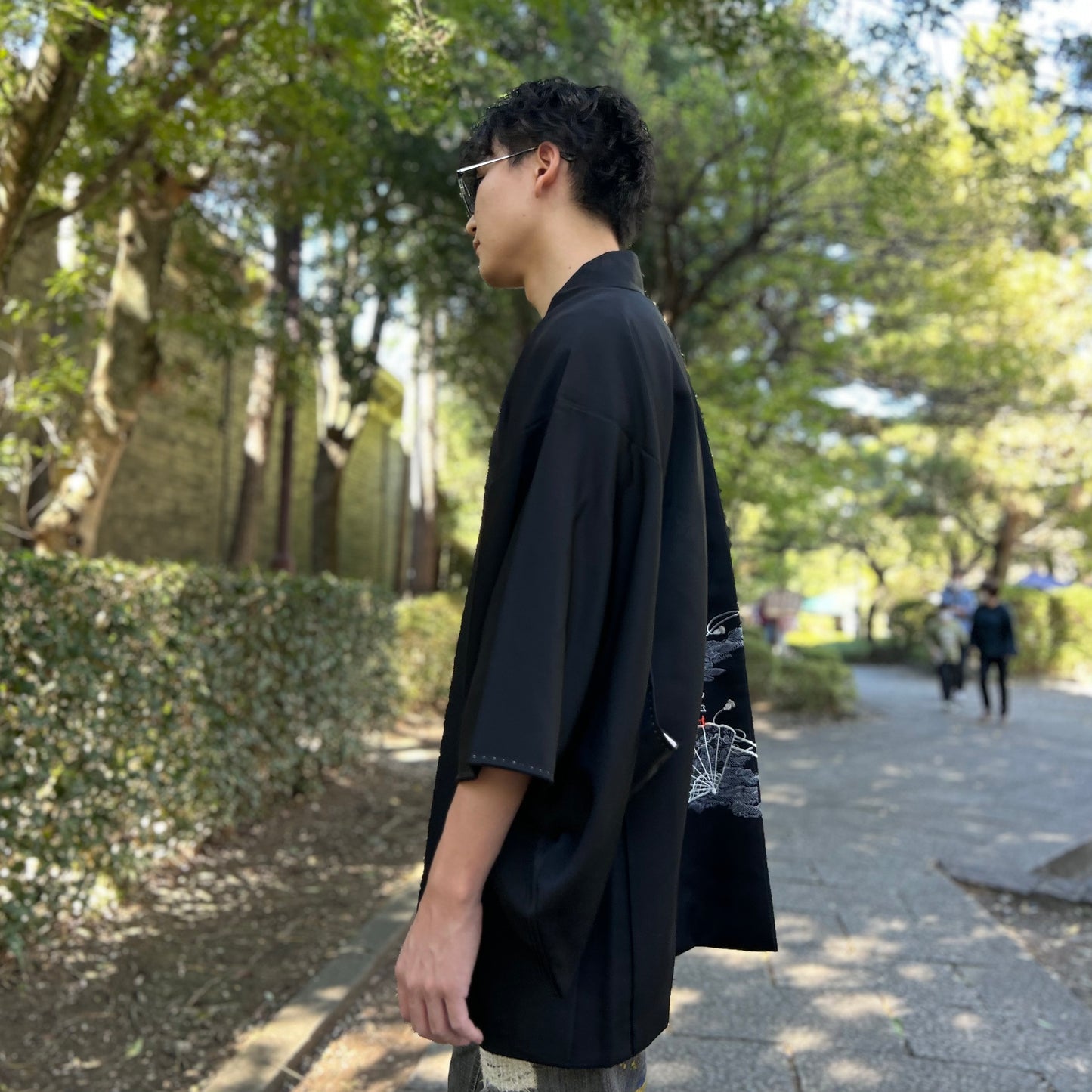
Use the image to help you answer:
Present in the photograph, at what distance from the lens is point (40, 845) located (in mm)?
3879

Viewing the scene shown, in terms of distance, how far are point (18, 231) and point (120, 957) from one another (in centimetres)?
290

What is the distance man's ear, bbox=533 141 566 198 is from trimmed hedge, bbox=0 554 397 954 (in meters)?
3.00

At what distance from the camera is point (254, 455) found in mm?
11023

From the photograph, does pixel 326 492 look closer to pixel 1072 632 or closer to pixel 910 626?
pixel 1072 632

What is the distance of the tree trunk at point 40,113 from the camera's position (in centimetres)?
371

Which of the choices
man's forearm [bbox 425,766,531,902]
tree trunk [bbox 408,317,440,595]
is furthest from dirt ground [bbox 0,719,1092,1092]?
tree trunk [bbox 408,317,440,595]

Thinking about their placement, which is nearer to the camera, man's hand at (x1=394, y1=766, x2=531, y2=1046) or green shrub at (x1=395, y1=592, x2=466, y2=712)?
man's hand at (x1=394, y1=766, x2=531, y2=1046)

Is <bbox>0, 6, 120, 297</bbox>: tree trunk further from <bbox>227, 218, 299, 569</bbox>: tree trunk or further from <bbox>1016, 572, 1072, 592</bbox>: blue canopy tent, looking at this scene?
<bbox>1016, 572, 1072, 592</bbox>: blue canopy tent

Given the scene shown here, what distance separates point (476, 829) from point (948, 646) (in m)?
14.9

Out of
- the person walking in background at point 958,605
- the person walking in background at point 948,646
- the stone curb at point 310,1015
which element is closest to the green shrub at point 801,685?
the person walking in background at point 948,646

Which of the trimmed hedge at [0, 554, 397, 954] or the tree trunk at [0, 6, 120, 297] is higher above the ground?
the tree trunk at [0, 6, 120, 297]

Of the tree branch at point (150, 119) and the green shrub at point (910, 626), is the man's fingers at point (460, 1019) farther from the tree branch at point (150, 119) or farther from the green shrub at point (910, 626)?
the green shrub at point (910, 626)

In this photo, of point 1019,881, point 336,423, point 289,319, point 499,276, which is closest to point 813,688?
point 336,423

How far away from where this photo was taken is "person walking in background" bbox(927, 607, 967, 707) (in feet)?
48.7
